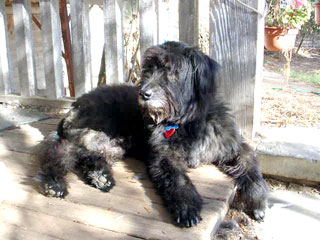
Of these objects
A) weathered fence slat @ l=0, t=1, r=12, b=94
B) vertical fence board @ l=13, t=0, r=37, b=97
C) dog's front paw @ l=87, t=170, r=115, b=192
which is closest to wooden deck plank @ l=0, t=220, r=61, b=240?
dog's front paw @ l=87, t=170, r=115, b=192

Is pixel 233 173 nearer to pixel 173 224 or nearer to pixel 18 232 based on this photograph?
pixel 173 224

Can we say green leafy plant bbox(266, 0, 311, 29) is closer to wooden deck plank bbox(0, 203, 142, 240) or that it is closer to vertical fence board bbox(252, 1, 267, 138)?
vertical fence board bbox(252, 1, 267, 138)

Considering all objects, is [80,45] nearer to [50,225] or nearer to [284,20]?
[50,225]

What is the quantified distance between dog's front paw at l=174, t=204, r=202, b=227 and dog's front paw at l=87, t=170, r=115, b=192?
2.12ft

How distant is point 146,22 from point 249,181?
2078 mm

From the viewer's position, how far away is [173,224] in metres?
2.04

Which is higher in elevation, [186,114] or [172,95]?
[172,95]

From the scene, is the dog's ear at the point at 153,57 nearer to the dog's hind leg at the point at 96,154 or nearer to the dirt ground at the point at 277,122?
the dog's hind leg at the point at 96,154

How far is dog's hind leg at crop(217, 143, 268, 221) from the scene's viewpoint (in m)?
2.54

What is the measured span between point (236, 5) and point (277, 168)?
5.21 ft

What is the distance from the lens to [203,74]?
2.61 metres

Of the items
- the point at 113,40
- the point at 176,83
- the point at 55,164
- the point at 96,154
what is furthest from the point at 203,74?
the point at 113,40

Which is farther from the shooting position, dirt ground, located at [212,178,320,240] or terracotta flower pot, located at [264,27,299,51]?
terracotta flower pot, located at [264,27,299,51]

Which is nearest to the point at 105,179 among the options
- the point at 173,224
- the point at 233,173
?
the point at 173,224
